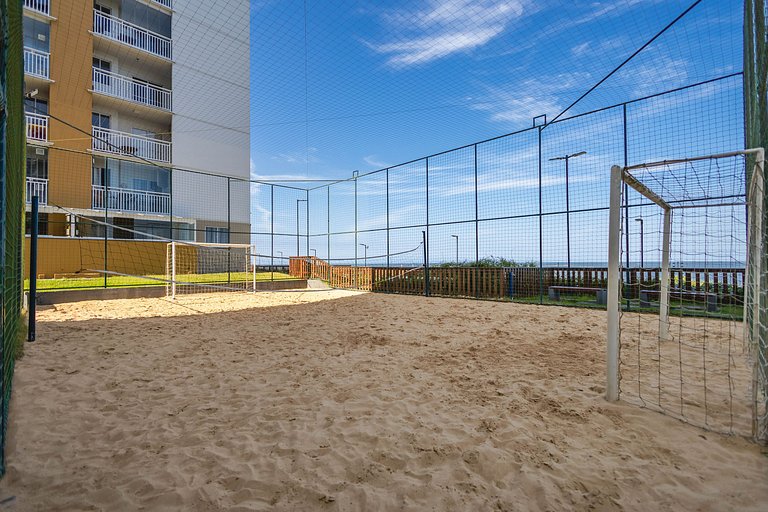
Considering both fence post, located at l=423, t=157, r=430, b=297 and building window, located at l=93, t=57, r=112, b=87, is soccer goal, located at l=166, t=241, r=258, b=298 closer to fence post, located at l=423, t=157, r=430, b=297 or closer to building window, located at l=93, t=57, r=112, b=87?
fence post, located at l=423, t=157, r=430, b=297

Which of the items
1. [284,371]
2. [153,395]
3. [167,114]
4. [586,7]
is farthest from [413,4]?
[167,114]

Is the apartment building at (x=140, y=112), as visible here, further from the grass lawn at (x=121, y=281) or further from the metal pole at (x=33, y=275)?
the metal pole at (x=33, y=275)

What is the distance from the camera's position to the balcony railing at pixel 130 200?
12.7 meters

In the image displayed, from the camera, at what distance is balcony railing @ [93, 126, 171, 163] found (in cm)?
1328

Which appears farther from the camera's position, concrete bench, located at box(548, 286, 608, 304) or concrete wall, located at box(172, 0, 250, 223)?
concrete wall, located at box(172, 0, 250, 223)

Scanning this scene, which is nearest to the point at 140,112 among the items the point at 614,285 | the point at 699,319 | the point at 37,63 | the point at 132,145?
the point at 132,145

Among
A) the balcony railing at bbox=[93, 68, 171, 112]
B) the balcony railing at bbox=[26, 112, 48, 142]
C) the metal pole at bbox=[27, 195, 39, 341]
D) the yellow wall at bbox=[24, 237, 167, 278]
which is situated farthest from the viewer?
the balcony railing at bbox=[93, 68, 171, 112]

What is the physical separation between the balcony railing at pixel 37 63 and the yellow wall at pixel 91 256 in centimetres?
551

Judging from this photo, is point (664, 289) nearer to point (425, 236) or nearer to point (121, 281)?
point (425, 236)

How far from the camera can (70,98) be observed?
41.5 feet

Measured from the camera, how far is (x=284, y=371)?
3.34m

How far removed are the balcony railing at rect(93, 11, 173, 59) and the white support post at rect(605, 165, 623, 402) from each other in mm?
Result: 17035

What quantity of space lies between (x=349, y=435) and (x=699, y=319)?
6.52 m

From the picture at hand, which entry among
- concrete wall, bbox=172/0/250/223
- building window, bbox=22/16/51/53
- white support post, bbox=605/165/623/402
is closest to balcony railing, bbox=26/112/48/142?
building window, bbox=22/16/51/53
